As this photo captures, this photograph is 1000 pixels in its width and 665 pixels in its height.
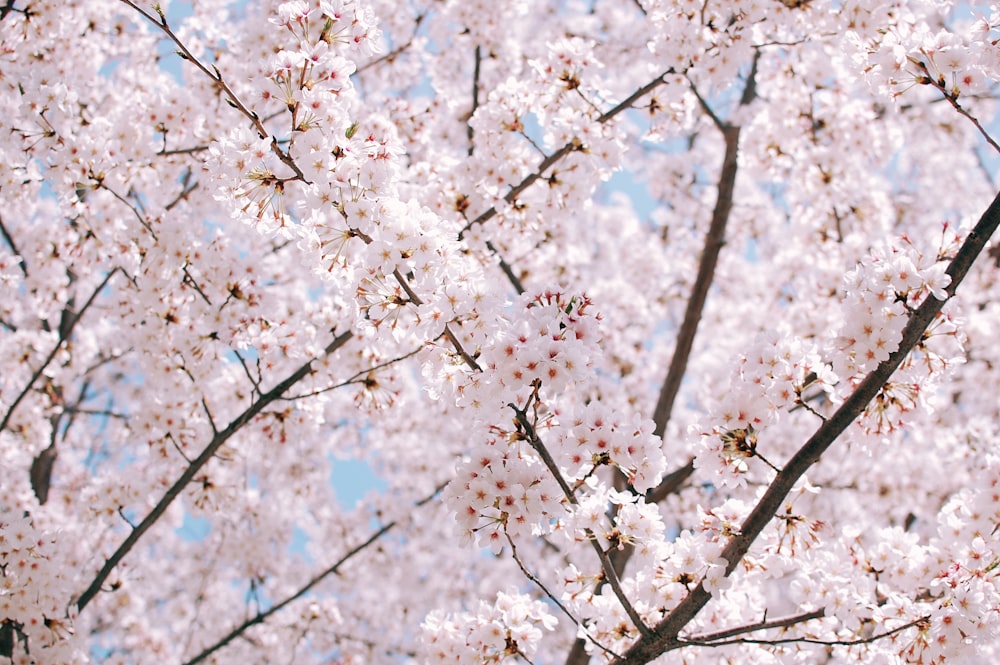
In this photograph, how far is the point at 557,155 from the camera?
4656 millimetres

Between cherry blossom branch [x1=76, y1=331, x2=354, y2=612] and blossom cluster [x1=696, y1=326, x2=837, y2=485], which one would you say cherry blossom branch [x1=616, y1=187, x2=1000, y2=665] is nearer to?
blossom cluster [x1=696, y1=326, x2=837, y2=485]

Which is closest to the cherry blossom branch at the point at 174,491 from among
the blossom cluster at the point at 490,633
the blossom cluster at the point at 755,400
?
the blossom cluster at the point at 490,633

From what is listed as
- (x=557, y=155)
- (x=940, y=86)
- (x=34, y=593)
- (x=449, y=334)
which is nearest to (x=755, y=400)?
(x=449, y=334)

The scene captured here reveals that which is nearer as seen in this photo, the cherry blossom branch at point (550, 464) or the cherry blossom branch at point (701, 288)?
the cherry blossom branch at point (550, 464)

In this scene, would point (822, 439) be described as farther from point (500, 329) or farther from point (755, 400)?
point (500, 329)

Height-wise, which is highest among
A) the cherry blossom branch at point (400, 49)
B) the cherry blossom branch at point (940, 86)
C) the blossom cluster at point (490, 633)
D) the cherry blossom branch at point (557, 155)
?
the cherry blossom branch at point (400, 49)

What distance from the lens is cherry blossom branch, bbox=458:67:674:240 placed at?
15.3ft

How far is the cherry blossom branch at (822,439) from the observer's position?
10.1 feet

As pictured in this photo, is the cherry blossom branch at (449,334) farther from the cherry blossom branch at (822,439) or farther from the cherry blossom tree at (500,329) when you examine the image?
the cherry blossom branch at (822,439)

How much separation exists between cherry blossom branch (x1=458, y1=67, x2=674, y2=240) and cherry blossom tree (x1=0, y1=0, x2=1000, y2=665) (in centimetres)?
3

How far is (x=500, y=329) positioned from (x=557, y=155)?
7.27ft

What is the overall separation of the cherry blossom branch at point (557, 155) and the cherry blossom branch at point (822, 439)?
7.33ft

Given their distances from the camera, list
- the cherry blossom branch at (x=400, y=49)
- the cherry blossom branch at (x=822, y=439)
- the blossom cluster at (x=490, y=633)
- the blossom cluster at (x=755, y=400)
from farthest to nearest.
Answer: the cherry blossom branch at (x=400, y=49) < the blossom cluster at (x=490, y=633) < the blossom cluster at (x=755, y=400) < the cherry blossom branch at (x=822, y=439)

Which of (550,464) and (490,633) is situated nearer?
(550,464)
